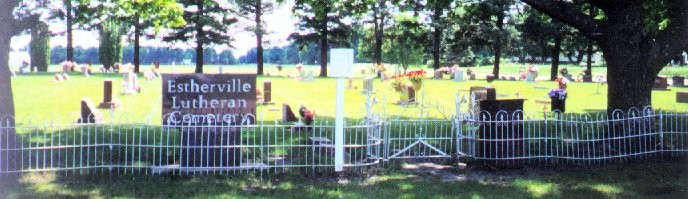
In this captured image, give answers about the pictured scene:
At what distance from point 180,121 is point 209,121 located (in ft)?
1.43

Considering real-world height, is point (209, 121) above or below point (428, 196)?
above

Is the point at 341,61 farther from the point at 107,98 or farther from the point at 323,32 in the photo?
the point at 323,32

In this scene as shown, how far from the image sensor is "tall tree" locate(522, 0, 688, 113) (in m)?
11.1

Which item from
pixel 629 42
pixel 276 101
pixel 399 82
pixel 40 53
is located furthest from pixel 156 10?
pixel 40 53

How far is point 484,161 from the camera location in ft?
33.0

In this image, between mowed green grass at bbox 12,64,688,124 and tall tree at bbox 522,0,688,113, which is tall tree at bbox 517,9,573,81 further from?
tall tree at bbox 522,0,688,113

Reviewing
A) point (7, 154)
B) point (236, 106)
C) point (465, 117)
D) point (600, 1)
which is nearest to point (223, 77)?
point (236, 106)

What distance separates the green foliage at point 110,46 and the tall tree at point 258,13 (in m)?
9.65

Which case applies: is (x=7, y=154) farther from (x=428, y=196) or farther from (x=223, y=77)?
(x=428, y=196)

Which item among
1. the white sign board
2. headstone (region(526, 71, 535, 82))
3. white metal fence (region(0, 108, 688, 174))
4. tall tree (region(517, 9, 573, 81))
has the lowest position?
white metal fence (region(0, 108, 688, 174))

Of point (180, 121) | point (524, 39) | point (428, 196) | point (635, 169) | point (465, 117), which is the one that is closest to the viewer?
point (428, 196)

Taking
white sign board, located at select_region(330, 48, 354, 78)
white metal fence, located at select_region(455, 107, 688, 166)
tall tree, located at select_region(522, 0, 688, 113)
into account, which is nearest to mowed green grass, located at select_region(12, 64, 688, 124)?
tall tree, located at select_region(522, 0, 688, 113)

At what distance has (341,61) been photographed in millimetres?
8727

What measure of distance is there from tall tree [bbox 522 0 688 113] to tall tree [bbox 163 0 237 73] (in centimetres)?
3945
